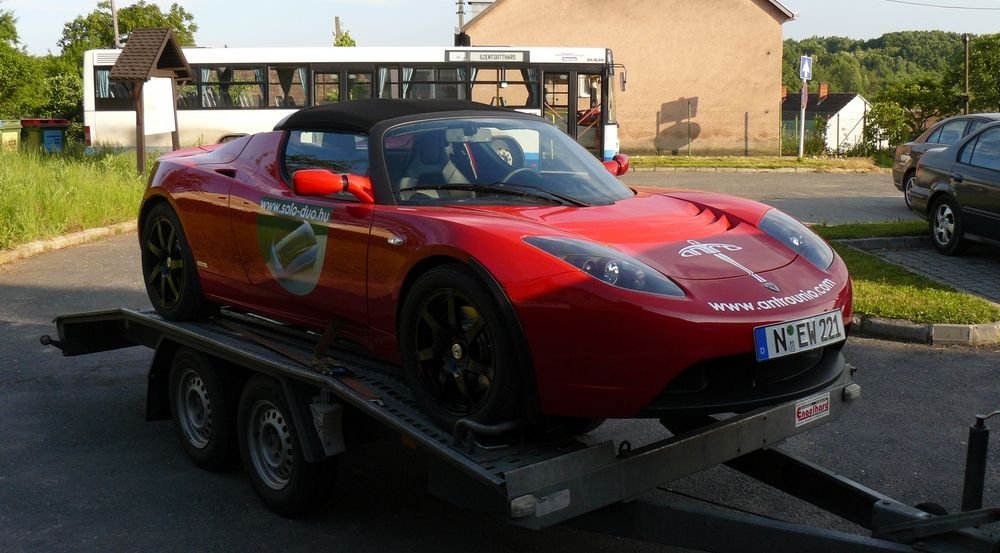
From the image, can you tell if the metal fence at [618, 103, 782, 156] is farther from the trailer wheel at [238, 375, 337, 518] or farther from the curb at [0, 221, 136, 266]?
the trailer wheel at [238, 375, 337, 518]

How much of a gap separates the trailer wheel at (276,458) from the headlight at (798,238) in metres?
2.20

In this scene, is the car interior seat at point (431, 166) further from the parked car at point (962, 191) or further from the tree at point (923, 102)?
the tree at point (923, 102)

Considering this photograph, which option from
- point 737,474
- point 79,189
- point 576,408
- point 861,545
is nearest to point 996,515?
point 861,545

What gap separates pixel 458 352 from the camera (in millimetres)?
3977

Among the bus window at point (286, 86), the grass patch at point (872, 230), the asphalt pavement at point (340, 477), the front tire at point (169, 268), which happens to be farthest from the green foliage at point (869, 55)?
the front tire at point (169, 268)

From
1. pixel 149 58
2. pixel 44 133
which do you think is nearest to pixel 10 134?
pixel 44 133

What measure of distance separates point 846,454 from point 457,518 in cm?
215

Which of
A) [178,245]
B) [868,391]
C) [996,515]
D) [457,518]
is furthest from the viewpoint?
[868,391]

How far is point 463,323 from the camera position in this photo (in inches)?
157

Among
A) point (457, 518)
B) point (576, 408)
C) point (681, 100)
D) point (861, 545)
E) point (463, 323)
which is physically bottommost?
point (457, 518)

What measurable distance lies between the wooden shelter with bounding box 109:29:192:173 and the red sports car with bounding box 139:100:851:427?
1509 centimetres

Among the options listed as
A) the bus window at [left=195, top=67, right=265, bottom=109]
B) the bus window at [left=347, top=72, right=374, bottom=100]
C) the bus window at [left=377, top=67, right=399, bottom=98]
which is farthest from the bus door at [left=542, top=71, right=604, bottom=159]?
the bus window at [left=195, top=67, right=265, bottom=109]

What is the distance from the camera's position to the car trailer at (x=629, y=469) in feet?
10.7

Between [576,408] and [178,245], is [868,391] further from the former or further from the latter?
[178,245]
